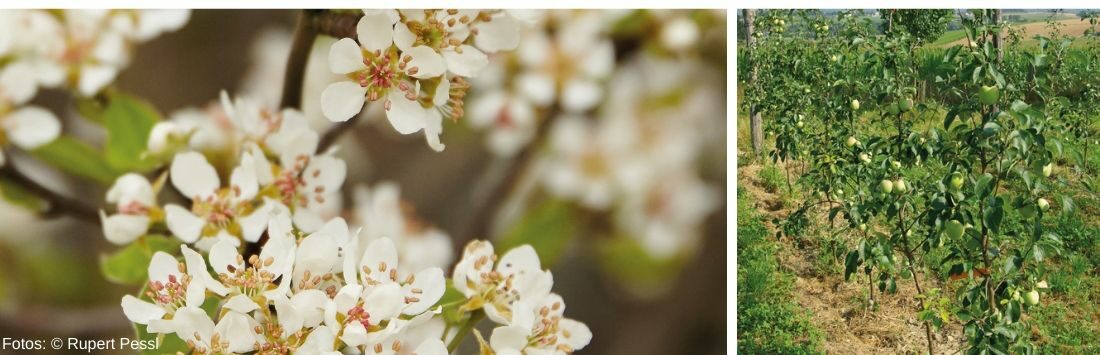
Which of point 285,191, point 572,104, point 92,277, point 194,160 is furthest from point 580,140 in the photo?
point 92,277

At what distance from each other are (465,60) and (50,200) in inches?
35.2

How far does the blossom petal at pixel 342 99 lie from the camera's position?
1.79 meters

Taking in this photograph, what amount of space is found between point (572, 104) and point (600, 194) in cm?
21

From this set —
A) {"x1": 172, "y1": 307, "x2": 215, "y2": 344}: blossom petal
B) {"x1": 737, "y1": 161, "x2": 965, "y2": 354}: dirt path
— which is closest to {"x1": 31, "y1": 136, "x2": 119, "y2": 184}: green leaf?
{"x1": 172, "y1": 307, "x2": 215, "y2": 344}: blossom petal

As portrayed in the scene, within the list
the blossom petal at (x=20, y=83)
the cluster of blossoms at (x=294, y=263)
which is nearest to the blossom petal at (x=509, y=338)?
the cluster of blossoms at (x=294, y=263)

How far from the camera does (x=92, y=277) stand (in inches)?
73.0

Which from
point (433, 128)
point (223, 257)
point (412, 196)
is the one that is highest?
point (433, 128)

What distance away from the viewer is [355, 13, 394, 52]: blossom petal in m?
1.75

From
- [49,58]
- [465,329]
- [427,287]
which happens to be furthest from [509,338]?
[49,58]

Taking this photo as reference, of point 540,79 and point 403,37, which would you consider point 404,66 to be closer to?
point 403,37

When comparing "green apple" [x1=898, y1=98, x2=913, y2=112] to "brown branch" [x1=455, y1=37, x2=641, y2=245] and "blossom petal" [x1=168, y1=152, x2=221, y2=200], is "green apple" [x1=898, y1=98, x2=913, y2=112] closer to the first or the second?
"brown branch" [x1=455, y1=37, x2=641, y2=245]

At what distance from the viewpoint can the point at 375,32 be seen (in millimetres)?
1761

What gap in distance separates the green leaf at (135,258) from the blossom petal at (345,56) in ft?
1.53
